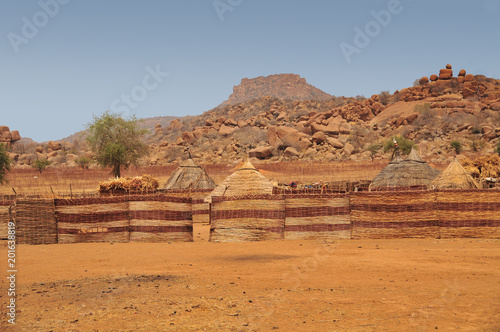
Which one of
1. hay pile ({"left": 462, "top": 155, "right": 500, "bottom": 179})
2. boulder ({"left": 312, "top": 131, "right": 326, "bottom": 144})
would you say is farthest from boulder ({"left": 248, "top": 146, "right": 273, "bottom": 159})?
hay pile ({"left": 462, "top": 155, "right": 500, "bottom": 179})

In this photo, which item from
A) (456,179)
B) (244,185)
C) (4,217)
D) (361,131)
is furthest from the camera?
(361,131)

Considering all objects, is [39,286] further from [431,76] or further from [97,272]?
[431,76]

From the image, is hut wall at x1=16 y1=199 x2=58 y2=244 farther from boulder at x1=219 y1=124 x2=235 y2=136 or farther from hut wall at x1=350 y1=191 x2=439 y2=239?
boulder at x1=219 y1=124 x2=235 y2=136

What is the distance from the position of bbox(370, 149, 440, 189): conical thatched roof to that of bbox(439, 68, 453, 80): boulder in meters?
59.1

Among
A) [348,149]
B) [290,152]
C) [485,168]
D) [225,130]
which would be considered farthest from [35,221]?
[225,130]

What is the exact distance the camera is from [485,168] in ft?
65.3

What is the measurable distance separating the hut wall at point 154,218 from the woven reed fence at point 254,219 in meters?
1.27

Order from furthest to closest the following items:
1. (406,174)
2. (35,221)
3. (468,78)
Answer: (468,78), (406,174), (35,221)

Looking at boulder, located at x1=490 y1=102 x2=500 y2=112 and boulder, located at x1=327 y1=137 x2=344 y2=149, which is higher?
boulder, located at x1=490 y1=102 x2=500 y2=112

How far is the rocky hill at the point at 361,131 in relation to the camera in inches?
1957

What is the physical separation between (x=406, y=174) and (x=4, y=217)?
15138 mm

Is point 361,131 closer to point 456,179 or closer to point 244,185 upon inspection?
point 456,179

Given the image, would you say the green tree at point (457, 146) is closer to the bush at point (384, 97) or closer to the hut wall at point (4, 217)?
the bush at point (384, 97)

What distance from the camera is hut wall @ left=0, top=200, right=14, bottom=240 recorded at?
11859 millimetres
